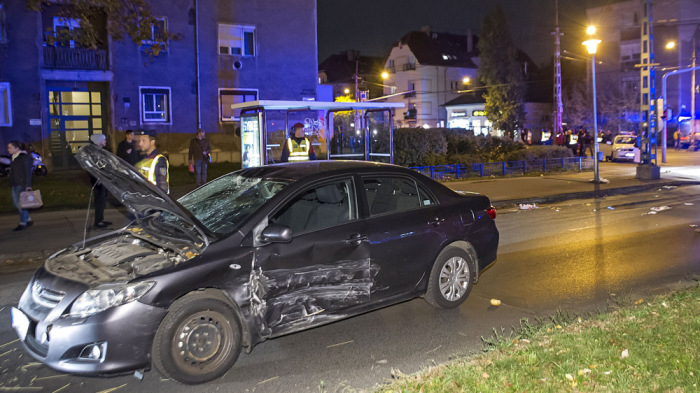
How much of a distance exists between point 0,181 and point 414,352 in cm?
2028

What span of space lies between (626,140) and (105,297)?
36.6 metres

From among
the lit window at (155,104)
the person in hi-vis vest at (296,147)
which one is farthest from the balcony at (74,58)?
the person in hi-vis vest at (296,147)

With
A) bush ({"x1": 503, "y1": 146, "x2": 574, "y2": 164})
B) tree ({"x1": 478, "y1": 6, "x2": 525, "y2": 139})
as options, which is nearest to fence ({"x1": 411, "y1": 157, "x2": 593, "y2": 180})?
bush ({"x1": 503, "y1": 146, "x2": 574, "y2": 164})

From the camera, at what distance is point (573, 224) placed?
1265 centimetres

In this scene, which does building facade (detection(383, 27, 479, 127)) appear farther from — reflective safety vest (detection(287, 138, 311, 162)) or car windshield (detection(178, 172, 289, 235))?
car windshield (detection(178, 172, 289, 235))

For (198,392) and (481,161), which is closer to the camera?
(198,392)

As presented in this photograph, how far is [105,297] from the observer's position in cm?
444

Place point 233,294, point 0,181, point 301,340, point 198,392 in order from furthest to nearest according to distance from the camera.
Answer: point 0,181
point 301,340
point 233,294
point 198,392

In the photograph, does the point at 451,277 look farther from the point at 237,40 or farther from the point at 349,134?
the point at 237,40

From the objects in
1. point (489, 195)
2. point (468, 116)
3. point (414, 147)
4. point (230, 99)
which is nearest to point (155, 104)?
point (230, 99)

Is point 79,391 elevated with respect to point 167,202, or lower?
lower

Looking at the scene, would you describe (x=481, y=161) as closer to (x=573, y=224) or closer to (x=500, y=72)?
(x=573, y=224)

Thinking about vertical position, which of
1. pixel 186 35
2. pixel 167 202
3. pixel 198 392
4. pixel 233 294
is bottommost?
pixel 198 392

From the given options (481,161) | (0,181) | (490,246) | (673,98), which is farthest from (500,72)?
(490,246)
